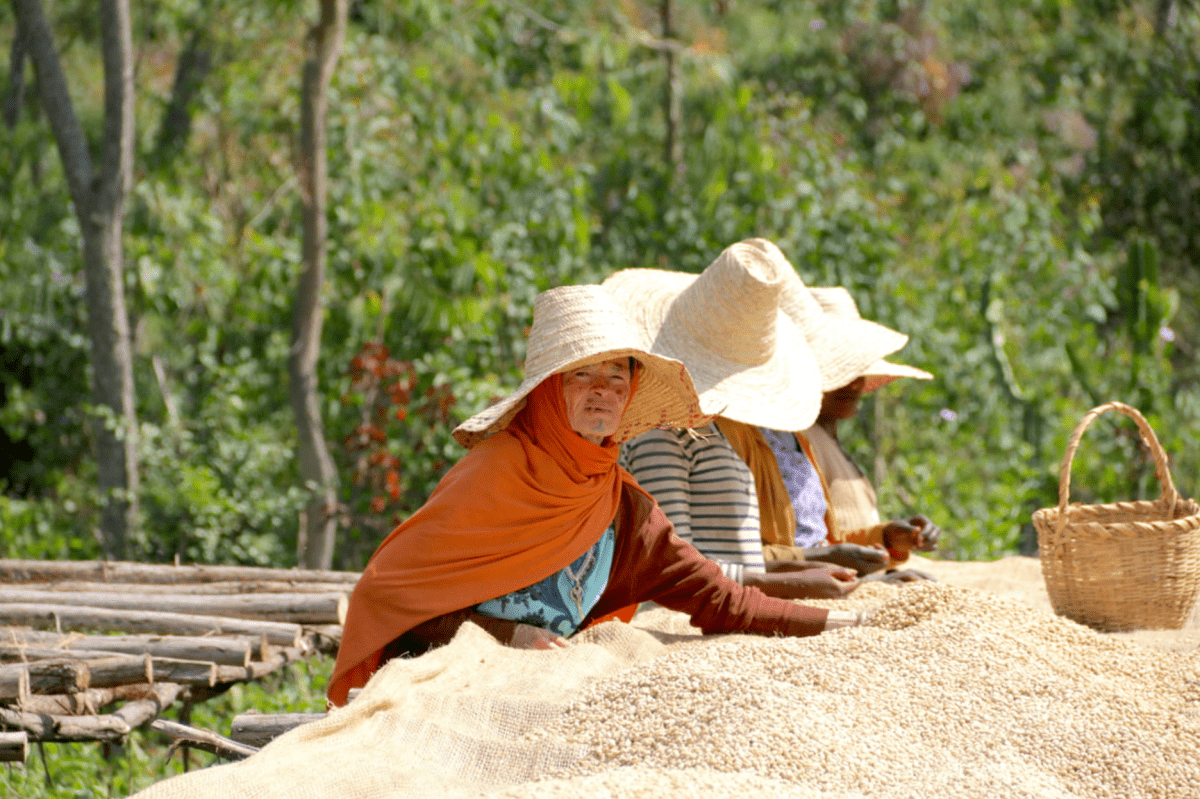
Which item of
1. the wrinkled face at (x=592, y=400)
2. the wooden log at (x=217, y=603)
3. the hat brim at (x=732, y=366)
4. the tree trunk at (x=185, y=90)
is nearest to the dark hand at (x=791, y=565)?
the hat brim at (x=732, y=366)

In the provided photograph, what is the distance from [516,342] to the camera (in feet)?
19.7

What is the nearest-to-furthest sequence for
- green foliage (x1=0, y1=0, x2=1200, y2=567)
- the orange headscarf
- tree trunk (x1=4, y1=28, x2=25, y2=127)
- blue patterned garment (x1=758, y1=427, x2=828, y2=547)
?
the orange headscarf → blue patterned garment (x1=758, y1=427, x2=828, y2=547) → green foliage (x1=0, y1=0, x2=1200, y2=567) → tree trunk (x1=4, y1=28, x2=25, y2=127)

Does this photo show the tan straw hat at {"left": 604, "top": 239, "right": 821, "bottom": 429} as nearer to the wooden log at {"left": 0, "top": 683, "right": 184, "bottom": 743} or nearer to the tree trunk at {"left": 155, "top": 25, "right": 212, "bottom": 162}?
the wooden log at {"left": 0, "top": 683, "right": 184, "bottom": 743}

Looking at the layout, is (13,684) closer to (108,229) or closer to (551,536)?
(551,536)

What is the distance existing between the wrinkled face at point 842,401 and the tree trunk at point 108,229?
3118 millimetres

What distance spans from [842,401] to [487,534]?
2.02m

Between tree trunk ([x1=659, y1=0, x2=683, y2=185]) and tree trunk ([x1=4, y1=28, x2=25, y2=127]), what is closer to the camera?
tree trunk ([x1=659, y1=0, x2=683, y2=185])

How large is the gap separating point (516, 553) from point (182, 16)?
546cm

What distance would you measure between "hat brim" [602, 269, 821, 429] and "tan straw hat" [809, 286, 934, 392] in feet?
1.18

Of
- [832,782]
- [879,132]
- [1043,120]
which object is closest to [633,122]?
[879,132]

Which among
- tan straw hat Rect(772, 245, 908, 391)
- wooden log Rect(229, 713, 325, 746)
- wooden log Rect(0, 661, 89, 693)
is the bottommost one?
wooden log Rect(0, 661, 89, 693)

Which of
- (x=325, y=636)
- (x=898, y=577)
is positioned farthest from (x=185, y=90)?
(x=898, y=577)

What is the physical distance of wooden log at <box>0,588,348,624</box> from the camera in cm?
367

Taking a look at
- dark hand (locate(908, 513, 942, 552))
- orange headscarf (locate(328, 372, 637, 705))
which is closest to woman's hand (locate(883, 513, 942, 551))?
dark hand (locate(908, 513, 942, 552))
